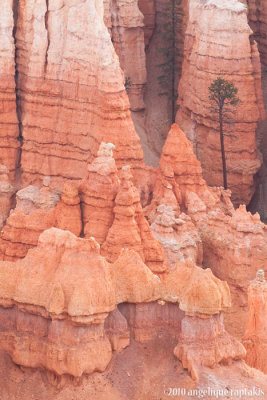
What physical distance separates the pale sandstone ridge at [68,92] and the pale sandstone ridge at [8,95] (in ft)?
1.16

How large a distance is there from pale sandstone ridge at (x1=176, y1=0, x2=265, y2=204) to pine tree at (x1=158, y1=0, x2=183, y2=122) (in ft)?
7.18

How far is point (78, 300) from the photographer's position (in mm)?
29906

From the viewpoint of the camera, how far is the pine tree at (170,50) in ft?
165

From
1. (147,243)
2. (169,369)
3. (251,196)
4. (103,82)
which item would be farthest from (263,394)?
(251,196)

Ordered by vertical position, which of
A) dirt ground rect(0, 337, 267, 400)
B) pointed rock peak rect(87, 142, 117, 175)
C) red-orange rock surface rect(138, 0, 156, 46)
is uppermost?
red-orange rock surface rect(138, 0, 156, 46)

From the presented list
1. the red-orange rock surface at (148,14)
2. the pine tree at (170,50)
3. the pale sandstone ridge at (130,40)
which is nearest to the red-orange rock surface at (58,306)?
the pale sandstone ridge at (130,40)

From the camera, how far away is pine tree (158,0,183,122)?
50281 mm

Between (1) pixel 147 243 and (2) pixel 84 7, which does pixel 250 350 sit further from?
(2) pixel 84 7

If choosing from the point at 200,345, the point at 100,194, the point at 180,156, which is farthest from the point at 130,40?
the point at 200,345

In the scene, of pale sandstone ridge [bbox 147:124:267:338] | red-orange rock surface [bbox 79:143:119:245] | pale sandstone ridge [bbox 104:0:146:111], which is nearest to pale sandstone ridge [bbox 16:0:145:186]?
pale sandstone ridge [bbox 147:124:267:338]

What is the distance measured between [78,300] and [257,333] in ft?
21.6

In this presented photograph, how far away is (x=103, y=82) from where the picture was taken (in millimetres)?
41219

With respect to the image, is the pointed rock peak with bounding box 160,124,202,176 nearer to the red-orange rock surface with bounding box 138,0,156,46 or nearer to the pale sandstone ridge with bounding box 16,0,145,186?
the pale sandstone ridge with bounding box 16,0,145,186

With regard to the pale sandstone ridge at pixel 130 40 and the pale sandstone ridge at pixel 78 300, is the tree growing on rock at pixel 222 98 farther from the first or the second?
the pale sandstone ridge at pixel 78 300
